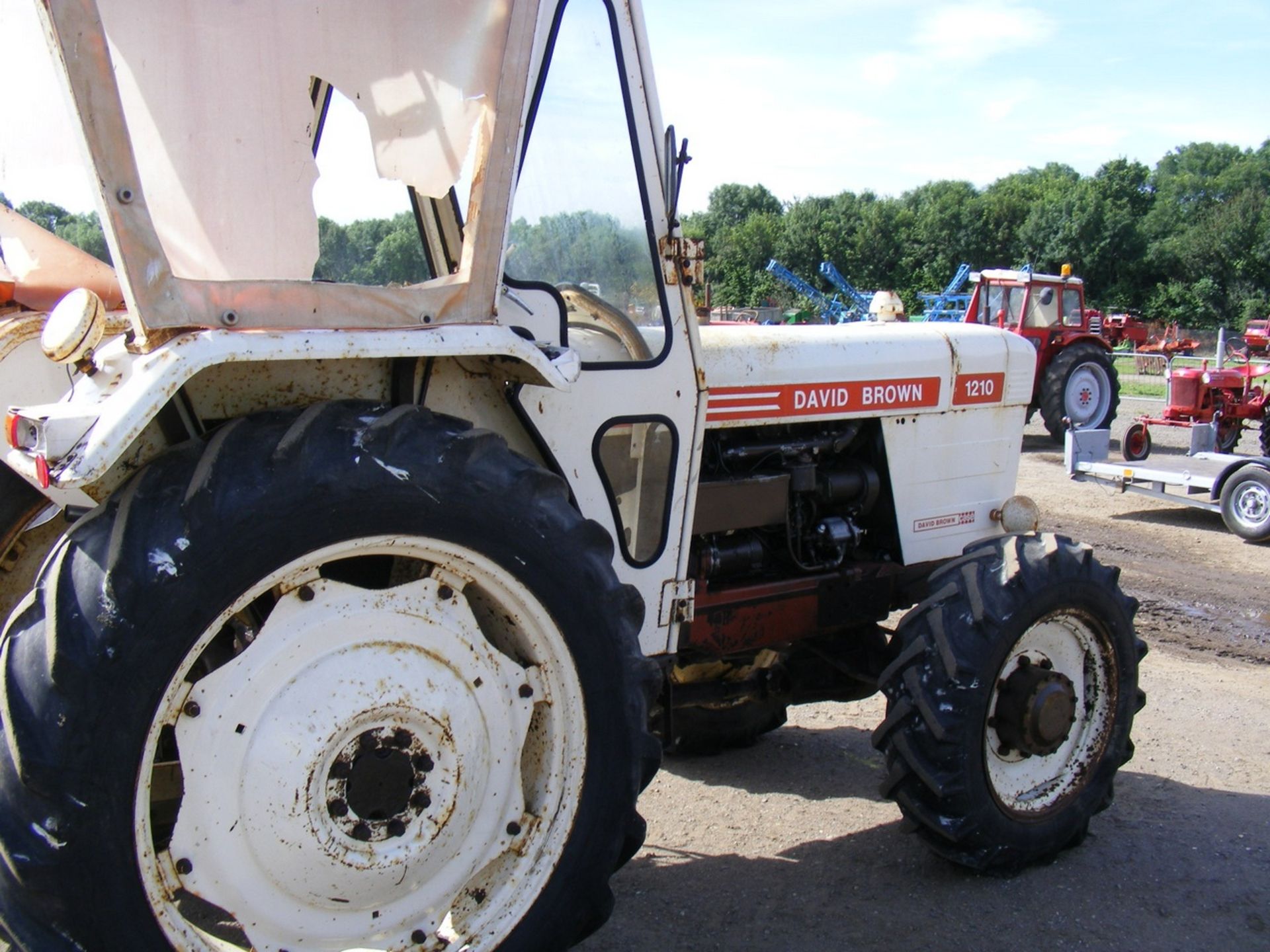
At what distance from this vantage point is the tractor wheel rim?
9711 mm

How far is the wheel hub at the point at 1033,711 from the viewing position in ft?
12.2

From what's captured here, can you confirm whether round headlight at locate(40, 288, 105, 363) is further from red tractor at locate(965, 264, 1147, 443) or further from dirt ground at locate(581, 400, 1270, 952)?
red tractor at locate(965, 264, 1147, 443)

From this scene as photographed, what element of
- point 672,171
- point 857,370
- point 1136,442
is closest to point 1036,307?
point 1136,442

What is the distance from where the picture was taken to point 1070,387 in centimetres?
1672

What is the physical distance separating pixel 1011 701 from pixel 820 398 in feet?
4.04

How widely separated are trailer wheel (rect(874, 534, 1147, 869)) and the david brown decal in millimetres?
391

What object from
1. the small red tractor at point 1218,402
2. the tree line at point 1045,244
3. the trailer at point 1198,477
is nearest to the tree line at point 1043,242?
the tree line at point 1045,244

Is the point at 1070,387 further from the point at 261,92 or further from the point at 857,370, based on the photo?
the point at 261,92

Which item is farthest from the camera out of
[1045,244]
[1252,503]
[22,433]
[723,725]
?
[1045,244]

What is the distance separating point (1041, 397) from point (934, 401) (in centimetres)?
1354

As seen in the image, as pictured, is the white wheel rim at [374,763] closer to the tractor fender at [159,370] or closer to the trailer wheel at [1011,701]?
the tractor fender at [159,370]

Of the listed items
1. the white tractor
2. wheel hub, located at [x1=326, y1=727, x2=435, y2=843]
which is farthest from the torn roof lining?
wheel hub, located at [x1=326, y1=727, x2=435, y2=843]

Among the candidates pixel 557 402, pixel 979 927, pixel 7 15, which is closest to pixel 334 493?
pixel 557 402

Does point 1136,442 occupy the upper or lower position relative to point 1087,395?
lower
